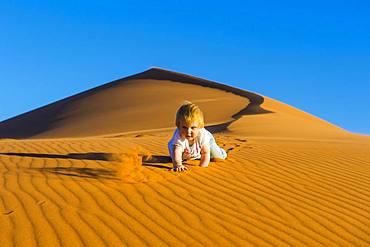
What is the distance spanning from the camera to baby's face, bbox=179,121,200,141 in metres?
6.18

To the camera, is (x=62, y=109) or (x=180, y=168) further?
(x=62, y=109)

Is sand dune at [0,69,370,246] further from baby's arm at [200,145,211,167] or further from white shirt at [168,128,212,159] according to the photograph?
white shirt at [168,128,212,159]

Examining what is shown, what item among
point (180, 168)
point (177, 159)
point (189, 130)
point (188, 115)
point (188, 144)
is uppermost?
point (188, 115)

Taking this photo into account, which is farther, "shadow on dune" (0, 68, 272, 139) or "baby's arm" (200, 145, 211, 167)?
"shadow on dune" (0, 68, 272, 139)

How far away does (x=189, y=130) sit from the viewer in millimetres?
6199

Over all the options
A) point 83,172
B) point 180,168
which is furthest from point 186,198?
point 83,172

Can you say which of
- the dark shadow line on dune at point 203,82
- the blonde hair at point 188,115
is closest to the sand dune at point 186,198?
the blonde hair at point 188,115

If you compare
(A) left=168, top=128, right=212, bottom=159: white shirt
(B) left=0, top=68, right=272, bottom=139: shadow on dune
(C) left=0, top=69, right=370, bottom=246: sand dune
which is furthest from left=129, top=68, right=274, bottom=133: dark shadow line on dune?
(A) left=168, top=128, right=212, bottom=159: white shirt

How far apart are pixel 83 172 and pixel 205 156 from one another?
4.91 feet

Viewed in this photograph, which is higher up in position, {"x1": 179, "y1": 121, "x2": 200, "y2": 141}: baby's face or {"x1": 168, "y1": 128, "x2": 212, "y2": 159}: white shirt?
{"x1": 179, "y1": 121, "x2": 200, "y2": 141}: baby's face

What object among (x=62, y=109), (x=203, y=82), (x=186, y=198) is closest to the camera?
(x=186, y=198)

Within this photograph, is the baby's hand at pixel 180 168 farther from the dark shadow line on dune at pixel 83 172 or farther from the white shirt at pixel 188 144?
the dark shadow line on dune at pixel 83 172

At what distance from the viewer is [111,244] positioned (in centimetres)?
396

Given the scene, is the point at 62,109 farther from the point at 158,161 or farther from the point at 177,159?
the point at 177,159
